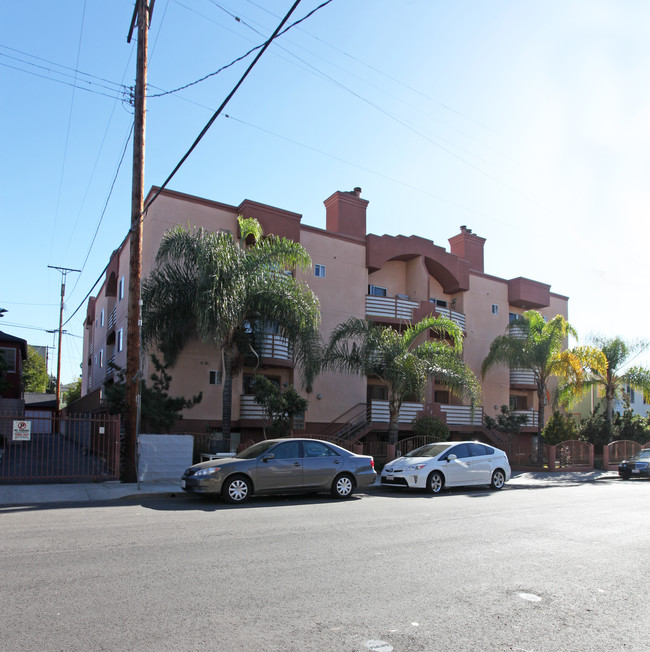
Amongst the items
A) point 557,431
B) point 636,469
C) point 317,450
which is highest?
point 317,450

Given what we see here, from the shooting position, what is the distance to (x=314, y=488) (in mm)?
13430

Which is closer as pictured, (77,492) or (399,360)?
(77,492)

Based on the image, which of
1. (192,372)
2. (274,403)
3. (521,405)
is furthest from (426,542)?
(521,405)

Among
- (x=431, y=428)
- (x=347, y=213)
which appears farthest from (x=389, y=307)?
(x=431, y=428)

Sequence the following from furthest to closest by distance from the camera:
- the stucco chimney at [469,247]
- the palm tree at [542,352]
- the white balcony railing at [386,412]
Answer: the stucco chimney at [469,247] → the palm tree at [542,352] → the white balcony railing at [386,412]

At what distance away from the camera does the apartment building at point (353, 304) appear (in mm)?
22344

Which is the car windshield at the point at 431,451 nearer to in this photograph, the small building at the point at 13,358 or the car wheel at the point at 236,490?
the car wheel at the point at 236,490

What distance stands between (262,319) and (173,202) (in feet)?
20.2

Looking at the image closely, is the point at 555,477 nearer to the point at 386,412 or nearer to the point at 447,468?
the point at 386,412

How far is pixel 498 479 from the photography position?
1695 centimetres

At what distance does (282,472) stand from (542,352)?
18.6m

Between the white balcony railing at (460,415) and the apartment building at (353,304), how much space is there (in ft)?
0.17

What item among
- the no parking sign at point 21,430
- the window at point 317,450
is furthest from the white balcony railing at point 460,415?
the no parking sign at point 21,430

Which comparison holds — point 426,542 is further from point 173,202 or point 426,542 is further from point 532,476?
point 173,202
